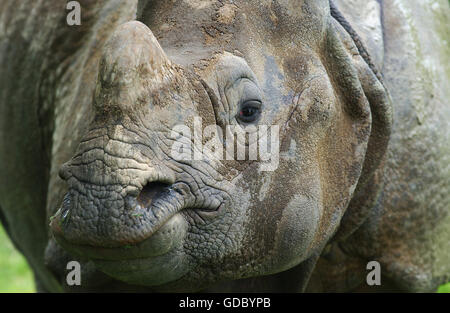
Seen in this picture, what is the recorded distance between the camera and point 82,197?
10.0ft

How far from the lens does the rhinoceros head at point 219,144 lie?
306cm

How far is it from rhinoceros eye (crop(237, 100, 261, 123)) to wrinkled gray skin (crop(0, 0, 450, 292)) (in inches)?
1.5

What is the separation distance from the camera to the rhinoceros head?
10.1 feet

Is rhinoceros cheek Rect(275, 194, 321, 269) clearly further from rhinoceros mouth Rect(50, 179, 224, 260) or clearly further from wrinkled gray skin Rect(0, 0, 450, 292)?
rhinoceros mouth Rect(50, 179, 224, 260)

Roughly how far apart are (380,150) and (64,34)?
1.93 m

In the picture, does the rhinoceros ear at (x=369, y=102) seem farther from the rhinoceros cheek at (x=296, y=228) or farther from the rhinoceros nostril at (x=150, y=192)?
the rhinoceros nostril at (x=150, y=192)

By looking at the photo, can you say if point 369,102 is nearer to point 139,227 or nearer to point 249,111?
point 249,111

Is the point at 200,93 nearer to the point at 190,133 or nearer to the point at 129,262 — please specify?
the point at 190,133

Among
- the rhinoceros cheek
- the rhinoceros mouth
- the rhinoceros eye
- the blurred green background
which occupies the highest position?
the rhinoceros eye

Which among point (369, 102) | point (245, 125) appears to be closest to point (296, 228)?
point (245, 125)

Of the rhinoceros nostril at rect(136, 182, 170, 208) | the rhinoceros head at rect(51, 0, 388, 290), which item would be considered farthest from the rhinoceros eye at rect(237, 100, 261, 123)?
the rhinoceros nostril at rect(136, 182, 170, 208)

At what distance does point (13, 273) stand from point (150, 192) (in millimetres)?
5868

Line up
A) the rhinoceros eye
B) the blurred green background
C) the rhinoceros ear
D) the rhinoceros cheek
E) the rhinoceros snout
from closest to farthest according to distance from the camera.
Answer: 1. the rhinoceros snout
2. the rhinoceros eye
3. the rhinoceros cheek
4. the rhinoceros ear
5. the blurred green background

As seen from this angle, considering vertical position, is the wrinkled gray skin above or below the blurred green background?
above
